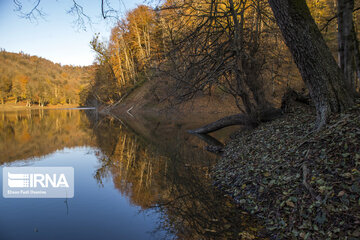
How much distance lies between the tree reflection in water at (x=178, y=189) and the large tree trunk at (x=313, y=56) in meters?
2.89

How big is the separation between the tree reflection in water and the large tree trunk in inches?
114

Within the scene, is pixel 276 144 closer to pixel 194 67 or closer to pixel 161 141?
pixel 194 67

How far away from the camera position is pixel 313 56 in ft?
15.4

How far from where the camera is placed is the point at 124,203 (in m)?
5.14

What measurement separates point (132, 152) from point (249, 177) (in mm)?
6479

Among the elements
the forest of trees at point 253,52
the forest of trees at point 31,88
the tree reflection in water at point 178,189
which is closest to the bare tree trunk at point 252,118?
the forest of trees at point 253,52

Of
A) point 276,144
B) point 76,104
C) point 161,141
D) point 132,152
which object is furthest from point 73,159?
point 76,104

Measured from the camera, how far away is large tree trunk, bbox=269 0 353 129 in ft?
15.1

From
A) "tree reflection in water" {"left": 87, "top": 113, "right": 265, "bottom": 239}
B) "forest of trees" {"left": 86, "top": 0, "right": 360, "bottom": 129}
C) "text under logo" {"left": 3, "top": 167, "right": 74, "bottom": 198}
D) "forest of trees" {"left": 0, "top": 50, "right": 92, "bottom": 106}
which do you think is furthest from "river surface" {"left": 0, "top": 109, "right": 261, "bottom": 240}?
"forest of trees" {"left": 0, "top": 50, "right": 92, "bottom": 106}

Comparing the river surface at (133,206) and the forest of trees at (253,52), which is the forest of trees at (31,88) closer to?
the forest of trees at (253,52)

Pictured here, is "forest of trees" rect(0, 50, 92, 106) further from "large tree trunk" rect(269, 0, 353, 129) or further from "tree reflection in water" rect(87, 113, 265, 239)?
"large tree trunk" rect(269, 0, 353, 129)

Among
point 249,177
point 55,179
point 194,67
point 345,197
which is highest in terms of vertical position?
point 194,67

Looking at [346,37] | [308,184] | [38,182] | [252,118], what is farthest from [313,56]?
[38,182]

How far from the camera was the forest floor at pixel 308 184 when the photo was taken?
299 centimetres
